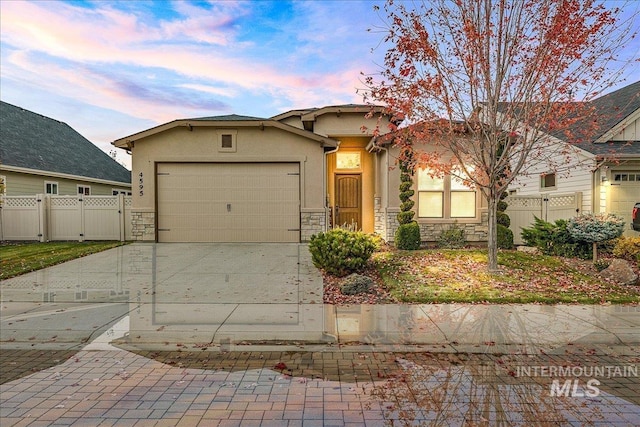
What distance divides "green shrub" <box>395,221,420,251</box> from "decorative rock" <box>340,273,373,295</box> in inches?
186

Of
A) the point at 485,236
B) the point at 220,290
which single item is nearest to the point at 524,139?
the point at 485,236

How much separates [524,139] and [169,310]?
813cm

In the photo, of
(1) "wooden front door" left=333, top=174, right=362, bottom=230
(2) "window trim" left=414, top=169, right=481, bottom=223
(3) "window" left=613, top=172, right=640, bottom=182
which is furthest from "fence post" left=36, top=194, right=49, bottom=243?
(3) "window" left=613, top=172, right=640, bottom=182

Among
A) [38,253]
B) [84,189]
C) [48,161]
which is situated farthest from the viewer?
[84,189]

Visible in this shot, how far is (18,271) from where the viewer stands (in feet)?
28.8

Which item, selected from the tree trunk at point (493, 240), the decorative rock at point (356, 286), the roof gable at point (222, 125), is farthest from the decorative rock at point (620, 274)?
the roof gable at point (222, 125)

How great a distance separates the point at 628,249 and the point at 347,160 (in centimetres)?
970

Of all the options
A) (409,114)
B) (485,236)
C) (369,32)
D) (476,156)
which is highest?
(369,32)

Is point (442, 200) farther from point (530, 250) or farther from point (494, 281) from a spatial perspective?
point (494, 281)

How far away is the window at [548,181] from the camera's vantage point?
15.0 m

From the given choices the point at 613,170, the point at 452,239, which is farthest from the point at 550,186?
the point at 452,239

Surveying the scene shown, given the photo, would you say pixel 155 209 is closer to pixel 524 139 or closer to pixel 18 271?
pixel 18 271

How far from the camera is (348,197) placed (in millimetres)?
15367

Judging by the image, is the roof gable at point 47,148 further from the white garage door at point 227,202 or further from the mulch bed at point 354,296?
the mulch bed at point 354,296
